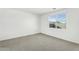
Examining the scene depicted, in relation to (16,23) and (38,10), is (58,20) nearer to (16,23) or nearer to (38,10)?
(38,10)

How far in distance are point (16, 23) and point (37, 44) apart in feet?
1.77

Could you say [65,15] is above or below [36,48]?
above

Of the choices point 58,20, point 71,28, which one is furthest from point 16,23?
point 71,28

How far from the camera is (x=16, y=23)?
166 centimetres

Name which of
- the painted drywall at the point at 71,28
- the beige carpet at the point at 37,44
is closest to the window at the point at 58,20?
the painted drywall at the point at 71,28

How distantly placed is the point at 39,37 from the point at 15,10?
2.15ft

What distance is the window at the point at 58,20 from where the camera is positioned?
1.64 metres

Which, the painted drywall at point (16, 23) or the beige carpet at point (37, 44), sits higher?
the painted drywall at point (16, 23)

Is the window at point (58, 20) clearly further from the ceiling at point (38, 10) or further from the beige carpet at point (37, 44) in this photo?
the beige carpet at point (37, 44)

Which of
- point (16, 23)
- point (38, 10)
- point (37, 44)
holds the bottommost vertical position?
point (37, 44)

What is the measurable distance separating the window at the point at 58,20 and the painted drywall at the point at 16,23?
0.86ft
